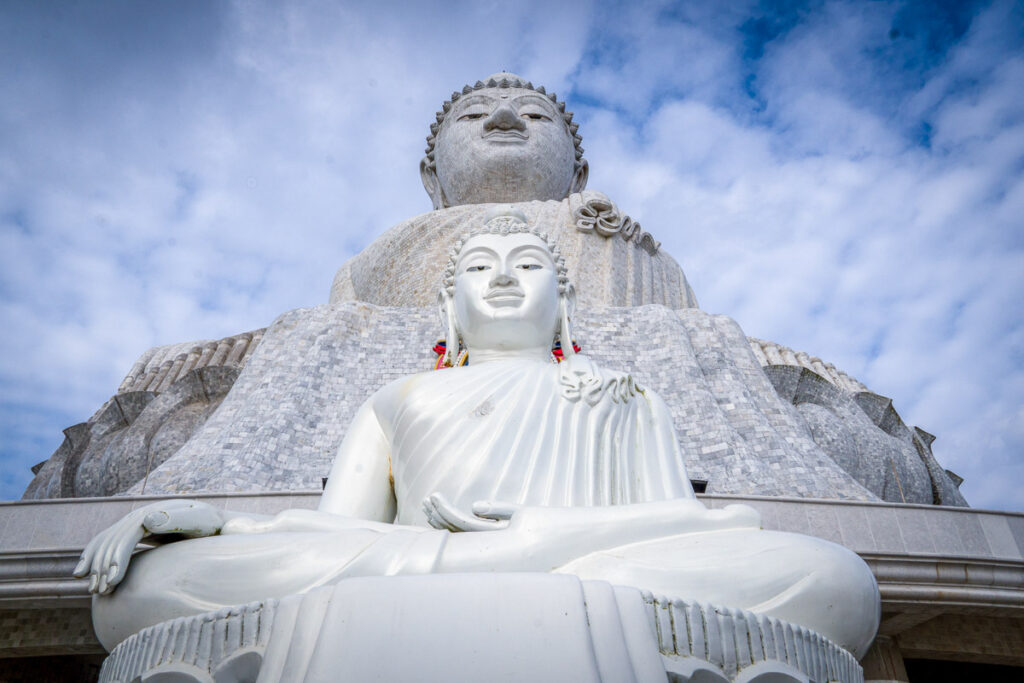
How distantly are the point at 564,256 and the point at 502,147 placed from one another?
82.5 inches

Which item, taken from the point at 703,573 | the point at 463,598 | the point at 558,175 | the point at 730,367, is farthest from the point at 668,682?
the point at 558,175

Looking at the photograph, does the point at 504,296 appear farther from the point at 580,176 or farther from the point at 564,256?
the point at 580,176

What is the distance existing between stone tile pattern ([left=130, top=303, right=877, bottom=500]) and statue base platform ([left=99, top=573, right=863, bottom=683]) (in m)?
2.78

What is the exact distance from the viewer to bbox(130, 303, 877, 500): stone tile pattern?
4.88 metres

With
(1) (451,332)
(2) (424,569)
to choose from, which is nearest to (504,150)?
(1) (451,332)

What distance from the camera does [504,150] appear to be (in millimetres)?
9070

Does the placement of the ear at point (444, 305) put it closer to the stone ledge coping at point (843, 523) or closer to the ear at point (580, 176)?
the stone ledge coping at point (843, 523)

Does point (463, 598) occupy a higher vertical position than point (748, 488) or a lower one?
lower

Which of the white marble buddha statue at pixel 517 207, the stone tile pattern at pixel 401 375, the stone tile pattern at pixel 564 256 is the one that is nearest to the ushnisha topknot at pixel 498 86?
the white marble buddha statue at pixel 517 207

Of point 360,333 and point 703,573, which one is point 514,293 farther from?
point 360,333

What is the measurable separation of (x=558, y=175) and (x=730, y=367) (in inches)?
157

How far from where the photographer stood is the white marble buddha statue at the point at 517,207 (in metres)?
7.74

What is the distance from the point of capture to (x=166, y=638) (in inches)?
76.7

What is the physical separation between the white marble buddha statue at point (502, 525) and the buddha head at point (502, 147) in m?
6.19
